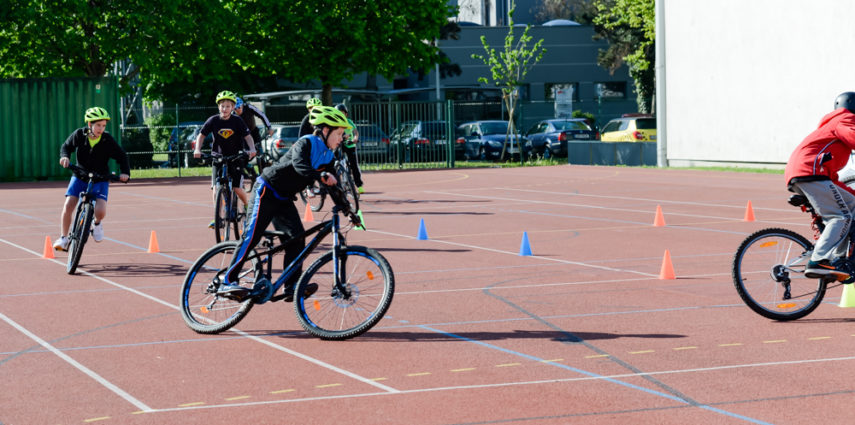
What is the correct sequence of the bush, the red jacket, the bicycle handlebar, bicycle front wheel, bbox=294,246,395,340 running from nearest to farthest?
1. bicycle front wheel, bbox=294,246,395,340
2. the red jacket
3. the bicycle handlebar
4. the bush

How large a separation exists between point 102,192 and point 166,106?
144 feet

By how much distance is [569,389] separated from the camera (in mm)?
6277

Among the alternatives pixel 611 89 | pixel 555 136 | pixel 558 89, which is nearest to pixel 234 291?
pixel 555 136

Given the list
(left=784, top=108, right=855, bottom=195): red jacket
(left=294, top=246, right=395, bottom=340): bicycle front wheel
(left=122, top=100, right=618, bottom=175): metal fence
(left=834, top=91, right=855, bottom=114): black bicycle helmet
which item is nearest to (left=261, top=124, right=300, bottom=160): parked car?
(left=122, top=100, right=618, bottom=175): metal fence

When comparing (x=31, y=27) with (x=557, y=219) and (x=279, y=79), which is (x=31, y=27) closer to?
(x=557, y=219)

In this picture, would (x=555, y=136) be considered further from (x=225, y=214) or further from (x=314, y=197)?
(x=225, y=214)

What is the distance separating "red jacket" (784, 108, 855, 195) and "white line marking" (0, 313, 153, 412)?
472 cm

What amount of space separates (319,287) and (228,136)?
599cm

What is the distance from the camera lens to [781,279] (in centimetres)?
826

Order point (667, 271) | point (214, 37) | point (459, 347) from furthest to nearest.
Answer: point (214, 37) → point (667, 271) → point (459, 347)

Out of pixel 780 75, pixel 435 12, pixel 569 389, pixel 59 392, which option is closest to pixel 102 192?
pixel 59 392

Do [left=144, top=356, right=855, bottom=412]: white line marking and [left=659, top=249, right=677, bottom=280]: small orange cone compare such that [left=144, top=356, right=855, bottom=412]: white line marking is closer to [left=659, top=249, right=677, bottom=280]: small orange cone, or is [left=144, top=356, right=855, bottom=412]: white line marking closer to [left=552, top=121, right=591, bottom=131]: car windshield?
[left=659, top=249, right=677, bottom=280]: small orange cone

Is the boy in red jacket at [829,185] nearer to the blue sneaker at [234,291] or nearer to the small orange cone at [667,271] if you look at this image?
the small orange cone at [667,271]

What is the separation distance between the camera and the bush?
3931 cm
